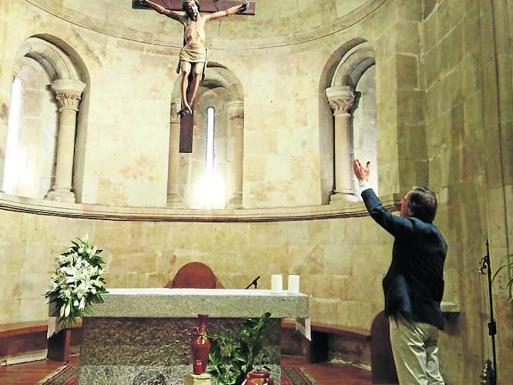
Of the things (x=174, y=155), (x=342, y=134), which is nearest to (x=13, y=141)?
(x=174, y=155)

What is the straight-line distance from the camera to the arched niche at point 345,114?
648 cm

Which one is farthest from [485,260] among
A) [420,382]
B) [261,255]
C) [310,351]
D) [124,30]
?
[124,30]

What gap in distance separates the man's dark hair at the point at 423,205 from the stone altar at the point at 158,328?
149 cm

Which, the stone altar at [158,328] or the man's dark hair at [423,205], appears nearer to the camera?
the man's dark hair at [423,205]

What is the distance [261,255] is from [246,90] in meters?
2.34

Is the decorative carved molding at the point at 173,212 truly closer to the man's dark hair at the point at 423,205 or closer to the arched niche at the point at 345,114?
the arched niche at the point at 345,114

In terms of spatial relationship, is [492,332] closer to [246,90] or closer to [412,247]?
[412,247]

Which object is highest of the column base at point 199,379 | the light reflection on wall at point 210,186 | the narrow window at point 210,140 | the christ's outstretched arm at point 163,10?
the christ's outstretched arm at point 163,10

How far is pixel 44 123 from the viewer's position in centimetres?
675

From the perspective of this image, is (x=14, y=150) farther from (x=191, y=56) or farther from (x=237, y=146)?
(x=191, y=56)

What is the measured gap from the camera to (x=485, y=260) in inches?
144

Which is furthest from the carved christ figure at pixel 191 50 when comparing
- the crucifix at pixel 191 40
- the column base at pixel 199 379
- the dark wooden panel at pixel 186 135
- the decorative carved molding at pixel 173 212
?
the column base at pixel 199 379

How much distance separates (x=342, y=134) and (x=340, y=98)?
47 cm

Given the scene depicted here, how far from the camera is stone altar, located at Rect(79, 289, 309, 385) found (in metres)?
3.79
